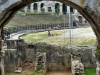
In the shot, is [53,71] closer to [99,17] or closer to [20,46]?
[20,46]

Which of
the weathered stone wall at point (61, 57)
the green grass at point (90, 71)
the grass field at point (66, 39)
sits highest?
the grass field at point (66, 39)

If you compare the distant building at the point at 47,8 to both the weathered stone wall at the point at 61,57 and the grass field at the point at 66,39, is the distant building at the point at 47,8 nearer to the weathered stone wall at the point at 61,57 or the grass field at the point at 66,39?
the grass field at the point at 66,39

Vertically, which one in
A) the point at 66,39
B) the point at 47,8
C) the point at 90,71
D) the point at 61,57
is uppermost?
the point at 47,8

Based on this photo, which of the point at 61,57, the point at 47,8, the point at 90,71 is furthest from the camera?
the point at 47,8

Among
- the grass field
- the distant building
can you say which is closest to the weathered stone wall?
the grass field

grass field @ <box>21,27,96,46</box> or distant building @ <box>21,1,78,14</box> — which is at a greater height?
distant building @ <box>21,1,78,14</box>

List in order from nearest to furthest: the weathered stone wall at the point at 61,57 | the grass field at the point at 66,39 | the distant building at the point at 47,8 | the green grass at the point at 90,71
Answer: the green grass at the point at 90,71
the weathered stone wall at the point at 61,57
the grass field at the point at 66,39
the distant building at the point at 47,8

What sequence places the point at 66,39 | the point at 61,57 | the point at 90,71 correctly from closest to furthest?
A: the point at 90,71
the point at 61,57
the point at 66,39

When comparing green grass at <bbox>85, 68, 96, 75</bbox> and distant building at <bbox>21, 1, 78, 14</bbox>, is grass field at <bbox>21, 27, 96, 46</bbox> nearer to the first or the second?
green grass at <bbox>85, 68, 96, 75</bbox>

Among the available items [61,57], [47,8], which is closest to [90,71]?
[61,57]

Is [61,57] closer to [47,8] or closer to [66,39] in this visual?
[66,39]

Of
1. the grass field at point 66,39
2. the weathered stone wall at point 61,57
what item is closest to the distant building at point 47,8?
the grass field at point 66,39

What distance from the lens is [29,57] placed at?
63.1 feet

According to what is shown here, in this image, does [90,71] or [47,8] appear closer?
[90,71]
